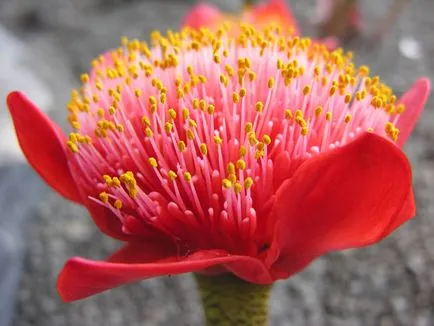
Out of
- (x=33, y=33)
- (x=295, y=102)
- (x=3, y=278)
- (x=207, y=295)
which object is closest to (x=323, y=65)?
(x=295, y=102)

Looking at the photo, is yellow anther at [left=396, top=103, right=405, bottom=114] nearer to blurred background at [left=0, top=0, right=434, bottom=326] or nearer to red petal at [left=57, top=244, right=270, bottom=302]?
red petal at [left=57, top=244, right=270, bottom=302]

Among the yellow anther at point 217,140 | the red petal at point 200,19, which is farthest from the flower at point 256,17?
the yellow anther at point 217,140

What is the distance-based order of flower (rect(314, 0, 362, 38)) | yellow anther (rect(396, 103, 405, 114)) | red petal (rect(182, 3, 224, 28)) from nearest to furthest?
yellow anther (rect(396, 103, 405, 114)) → red petal (rect(182, 3, 224, 28)) → flower (rect(314, 0, 362, 38))

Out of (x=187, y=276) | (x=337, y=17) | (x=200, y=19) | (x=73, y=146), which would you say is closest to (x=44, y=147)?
(x=73, y=146)

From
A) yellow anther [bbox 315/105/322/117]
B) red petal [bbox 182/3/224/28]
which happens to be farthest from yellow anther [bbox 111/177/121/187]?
red petal [bbox 182/3/224/28]

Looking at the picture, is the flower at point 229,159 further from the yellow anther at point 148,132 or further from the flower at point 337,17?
the flower at point 337,17

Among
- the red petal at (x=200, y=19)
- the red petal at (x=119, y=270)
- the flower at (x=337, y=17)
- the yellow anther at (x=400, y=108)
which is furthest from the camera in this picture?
the flower at (x=337, y=17)

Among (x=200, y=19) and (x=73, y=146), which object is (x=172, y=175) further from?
(x=200, y=19)
